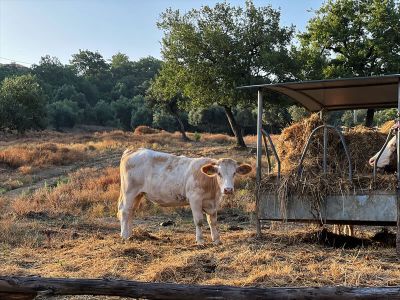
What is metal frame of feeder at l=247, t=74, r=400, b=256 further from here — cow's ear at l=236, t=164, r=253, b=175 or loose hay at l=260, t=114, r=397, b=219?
cow's ear at l=236, t=164, r=253, b=175

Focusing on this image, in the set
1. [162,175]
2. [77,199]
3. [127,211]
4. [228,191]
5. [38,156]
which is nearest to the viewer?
[228,191]

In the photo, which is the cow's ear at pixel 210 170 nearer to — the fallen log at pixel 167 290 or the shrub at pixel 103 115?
the fallen log at pixel 167 290

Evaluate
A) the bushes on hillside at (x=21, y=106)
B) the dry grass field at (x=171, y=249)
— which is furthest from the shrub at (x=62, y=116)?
the dry grass field at (x=171, y=249)

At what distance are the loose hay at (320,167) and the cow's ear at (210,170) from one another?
3.79 feet

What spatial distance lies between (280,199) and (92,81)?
101270 mm

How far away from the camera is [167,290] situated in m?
5.01

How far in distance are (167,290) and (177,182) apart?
6619 millimetres

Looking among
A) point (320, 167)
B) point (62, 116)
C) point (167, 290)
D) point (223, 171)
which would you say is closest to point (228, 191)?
point (223, 171)

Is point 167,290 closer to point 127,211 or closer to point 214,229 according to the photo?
point 214,229

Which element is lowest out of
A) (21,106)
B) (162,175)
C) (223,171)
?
(162,175)

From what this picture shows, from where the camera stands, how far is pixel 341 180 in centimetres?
945

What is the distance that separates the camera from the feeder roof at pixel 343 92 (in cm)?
945

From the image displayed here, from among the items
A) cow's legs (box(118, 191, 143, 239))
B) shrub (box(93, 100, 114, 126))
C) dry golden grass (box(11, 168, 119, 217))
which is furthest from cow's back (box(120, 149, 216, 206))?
shrub (box(93, 100, 114, 126))

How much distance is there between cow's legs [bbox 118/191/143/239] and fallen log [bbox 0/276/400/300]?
6473mm
